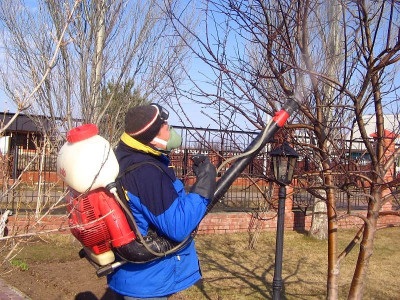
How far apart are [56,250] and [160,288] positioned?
5380 millimetres

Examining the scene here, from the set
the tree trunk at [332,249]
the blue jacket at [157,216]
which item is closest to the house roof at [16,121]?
the blue jacket at [157,216]

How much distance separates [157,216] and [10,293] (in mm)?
3592

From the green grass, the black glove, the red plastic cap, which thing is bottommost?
the green grass

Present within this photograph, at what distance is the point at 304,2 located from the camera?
2.84 metres

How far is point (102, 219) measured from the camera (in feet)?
7.93

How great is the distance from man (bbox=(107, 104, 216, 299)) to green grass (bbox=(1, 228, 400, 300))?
2.51 metres

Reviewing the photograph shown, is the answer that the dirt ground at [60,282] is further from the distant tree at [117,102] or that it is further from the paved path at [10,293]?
the distant tree at [117,102]

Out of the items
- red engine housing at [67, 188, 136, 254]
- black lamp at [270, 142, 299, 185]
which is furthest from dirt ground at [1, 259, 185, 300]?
red engine housing at [67, 188, 136, 254]

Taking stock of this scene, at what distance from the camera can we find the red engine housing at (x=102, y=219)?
2.41 metres

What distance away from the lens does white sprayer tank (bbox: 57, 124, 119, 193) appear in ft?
7.70

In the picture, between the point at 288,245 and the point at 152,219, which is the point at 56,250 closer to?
the point at 288,245

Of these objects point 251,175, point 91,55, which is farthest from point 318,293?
point 91,55

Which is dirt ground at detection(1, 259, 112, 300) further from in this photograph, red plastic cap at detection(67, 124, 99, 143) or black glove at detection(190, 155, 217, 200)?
black glove at detection(190, 155, 217, 200)

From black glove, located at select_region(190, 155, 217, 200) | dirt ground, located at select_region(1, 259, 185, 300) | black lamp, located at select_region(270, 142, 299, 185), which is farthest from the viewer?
dirt ground, located at select_region(1, 259, 185, 300)
